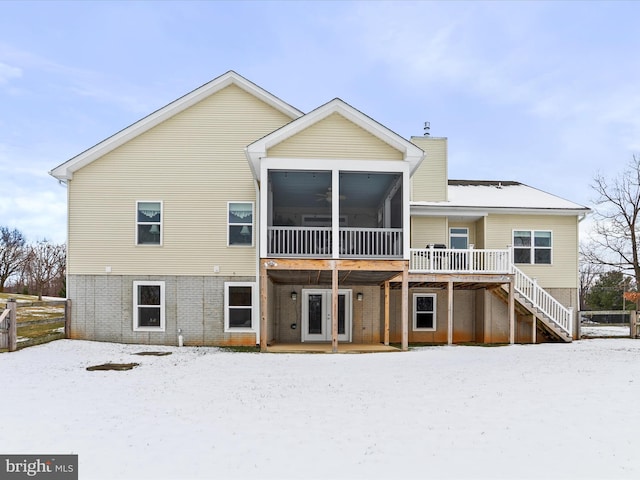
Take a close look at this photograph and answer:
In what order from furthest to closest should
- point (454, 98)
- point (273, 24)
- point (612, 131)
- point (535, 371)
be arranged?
point (454, 98) → point (612, 131) → point (273, 24) → point (535, 371)

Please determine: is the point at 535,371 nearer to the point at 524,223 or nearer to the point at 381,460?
the point at 381,460

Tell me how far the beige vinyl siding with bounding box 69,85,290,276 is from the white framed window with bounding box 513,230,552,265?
10.2 meters

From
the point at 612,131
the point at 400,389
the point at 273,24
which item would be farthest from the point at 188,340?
the point at 612,131

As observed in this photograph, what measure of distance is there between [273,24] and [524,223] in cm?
1496

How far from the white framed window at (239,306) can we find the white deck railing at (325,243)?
85.4 inches

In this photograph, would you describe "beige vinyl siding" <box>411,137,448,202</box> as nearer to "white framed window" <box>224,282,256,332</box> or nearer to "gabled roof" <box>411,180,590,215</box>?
"gabled roof" <box>411,180,590,215</box>

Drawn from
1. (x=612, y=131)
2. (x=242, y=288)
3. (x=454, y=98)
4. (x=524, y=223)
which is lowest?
(x=242, y=288)

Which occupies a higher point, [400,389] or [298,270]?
[298,270]

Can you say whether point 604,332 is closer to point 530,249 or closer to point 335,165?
point 530,249

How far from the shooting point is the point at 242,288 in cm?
1728

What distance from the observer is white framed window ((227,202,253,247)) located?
682 inches

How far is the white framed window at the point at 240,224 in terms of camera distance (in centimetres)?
1731

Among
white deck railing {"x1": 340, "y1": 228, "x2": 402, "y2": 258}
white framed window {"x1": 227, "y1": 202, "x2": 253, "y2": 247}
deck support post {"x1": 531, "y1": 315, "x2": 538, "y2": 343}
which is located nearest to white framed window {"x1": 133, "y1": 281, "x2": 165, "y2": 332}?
white framed window {"x1": 227, "y1": 202, "x2": 253, "y2": 247}

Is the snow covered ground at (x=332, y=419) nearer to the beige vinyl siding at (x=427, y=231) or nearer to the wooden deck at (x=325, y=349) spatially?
the wooden deck at (x=325, y=349)
